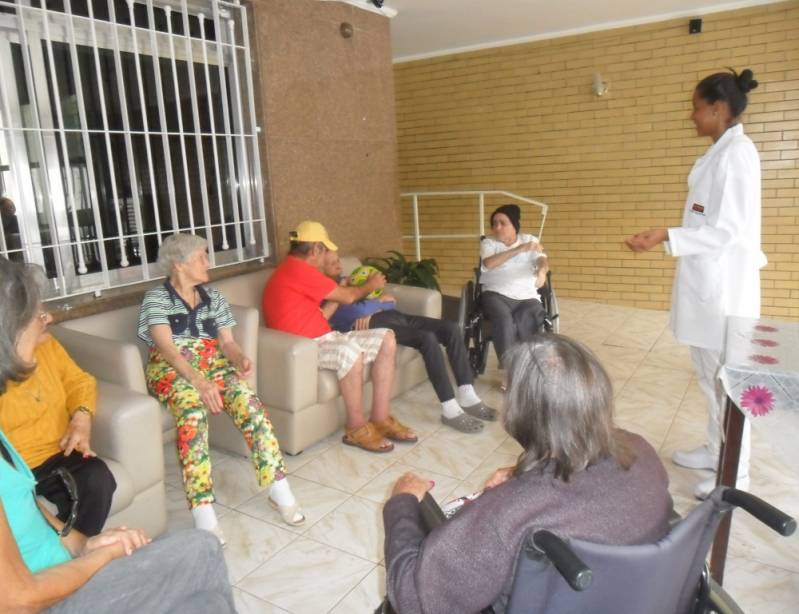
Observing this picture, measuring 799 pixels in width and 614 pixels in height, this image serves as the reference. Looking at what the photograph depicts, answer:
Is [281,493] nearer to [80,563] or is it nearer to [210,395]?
[210,395]

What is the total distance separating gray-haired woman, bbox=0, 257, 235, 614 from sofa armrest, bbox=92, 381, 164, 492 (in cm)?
54

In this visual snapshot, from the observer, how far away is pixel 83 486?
5.87ft

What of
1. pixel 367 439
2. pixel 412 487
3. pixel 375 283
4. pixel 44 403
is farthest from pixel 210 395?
pixel 412 487

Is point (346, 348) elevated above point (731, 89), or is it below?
below

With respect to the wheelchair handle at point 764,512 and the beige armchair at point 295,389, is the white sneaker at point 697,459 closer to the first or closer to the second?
the beige armchair at point 295,389

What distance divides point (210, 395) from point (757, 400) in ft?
5.92

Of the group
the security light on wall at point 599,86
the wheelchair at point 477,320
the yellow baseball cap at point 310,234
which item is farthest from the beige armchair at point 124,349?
the security light on wall at point 599,86

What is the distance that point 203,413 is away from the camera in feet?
7.48

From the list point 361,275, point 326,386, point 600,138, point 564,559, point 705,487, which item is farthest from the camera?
point 600,138

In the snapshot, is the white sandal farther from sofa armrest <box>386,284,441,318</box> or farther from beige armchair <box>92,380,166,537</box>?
sofa armrest <box>386,284,441,318</box>

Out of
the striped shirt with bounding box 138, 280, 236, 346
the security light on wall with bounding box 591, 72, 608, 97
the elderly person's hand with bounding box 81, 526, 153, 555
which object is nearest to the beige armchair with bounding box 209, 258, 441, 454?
the striped shirt with bounding box 138, 280, 236, 346

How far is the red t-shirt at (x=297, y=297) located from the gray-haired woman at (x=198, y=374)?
11.7 inches

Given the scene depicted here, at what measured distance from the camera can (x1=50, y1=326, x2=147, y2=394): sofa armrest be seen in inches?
89.1

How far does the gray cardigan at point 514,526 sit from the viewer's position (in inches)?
38.7
